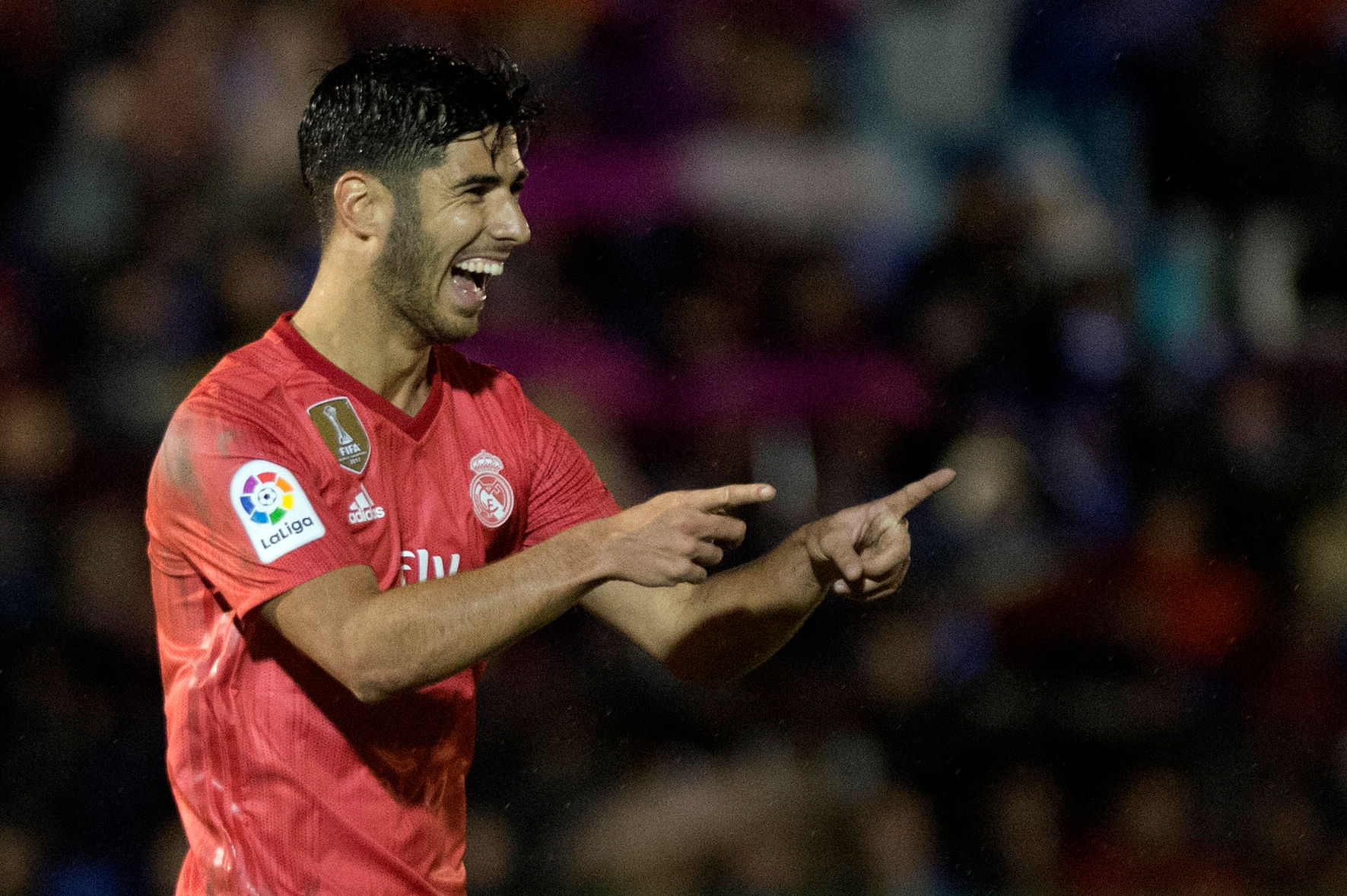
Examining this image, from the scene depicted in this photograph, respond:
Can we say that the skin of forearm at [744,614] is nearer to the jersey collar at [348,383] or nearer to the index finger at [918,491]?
the index finger at [918,491]

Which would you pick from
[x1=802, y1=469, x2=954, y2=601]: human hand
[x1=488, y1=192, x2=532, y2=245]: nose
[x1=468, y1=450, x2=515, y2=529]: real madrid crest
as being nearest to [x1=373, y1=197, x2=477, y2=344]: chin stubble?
[x1=488, y1=192, x2=532, y2=245]: nose

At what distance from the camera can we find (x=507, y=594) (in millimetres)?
2143

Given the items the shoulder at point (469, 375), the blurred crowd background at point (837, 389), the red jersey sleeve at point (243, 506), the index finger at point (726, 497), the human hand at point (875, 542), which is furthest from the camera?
the blurred crowd background at point (837, 389)

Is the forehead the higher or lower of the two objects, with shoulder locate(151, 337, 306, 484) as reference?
higher

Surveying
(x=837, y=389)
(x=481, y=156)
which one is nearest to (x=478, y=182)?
(x=481, y=156)

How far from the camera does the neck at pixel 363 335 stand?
258 centimetres

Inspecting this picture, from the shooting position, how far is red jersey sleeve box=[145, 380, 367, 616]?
7.37ft

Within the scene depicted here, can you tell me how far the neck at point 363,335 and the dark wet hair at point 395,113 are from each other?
0.49ft

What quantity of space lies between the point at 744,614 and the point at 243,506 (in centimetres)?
86

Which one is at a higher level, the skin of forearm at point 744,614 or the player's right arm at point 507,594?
the player's right arm at point 507,594

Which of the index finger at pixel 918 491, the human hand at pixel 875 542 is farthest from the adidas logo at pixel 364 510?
the index finger at pixel 918 491

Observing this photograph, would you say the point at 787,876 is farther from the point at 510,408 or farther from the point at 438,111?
the point at 438,111

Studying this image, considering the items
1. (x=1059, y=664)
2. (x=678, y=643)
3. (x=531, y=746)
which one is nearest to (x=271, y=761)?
(x=678, y=643)

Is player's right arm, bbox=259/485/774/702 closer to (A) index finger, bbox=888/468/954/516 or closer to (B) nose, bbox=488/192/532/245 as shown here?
(A) index finger, bbox=888/468/954/516
